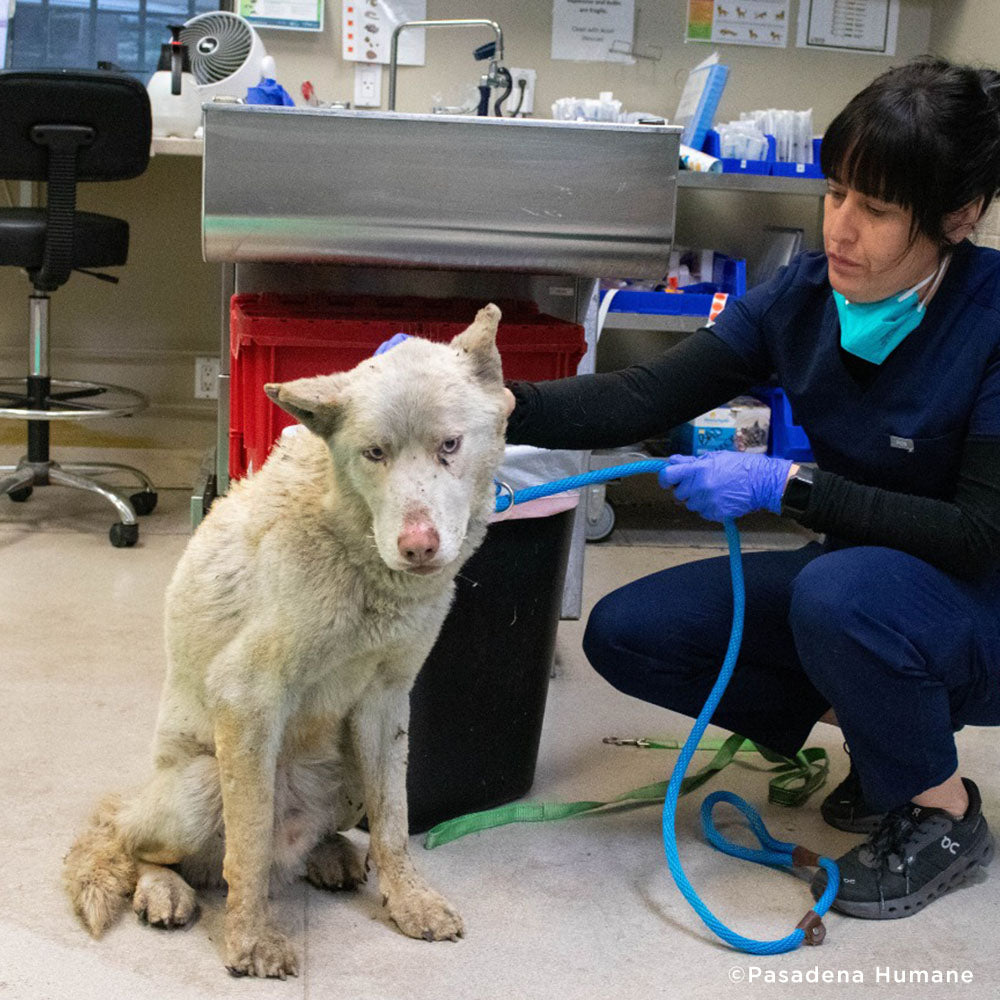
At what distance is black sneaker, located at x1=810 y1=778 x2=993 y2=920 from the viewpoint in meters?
1.60

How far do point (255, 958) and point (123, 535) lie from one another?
1.93 metres

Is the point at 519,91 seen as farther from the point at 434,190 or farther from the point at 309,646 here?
the point at 309,646

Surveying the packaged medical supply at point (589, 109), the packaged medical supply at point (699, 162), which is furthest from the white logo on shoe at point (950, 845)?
the packaged medical supply at point (589, 109)

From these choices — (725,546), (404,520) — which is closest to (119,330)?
(725,546)

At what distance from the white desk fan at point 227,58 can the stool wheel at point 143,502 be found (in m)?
1.11

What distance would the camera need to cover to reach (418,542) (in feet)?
3.97

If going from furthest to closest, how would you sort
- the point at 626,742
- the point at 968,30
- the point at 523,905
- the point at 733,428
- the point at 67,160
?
the point at 968,30 → the point at 733,428 → the point at 67,160 → the point at 626,742 → the point at 523,905

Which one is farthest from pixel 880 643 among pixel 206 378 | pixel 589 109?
pixel 206 378

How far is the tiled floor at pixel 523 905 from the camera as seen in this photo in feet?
4.61

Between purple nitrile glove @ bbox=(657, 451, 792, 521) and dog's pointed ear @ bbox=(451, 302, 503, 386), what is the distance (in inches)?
14.8

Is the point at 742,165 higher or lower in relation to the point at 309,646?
higher

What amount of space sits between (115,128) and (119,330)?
0.95m

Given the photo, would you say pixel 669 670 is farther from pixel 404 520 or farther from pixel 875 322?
pixel 404 520

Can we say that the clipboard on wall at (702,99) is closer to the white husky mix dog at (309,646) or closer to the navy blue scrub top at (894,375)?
the navy blue scrub top at (894,375)
